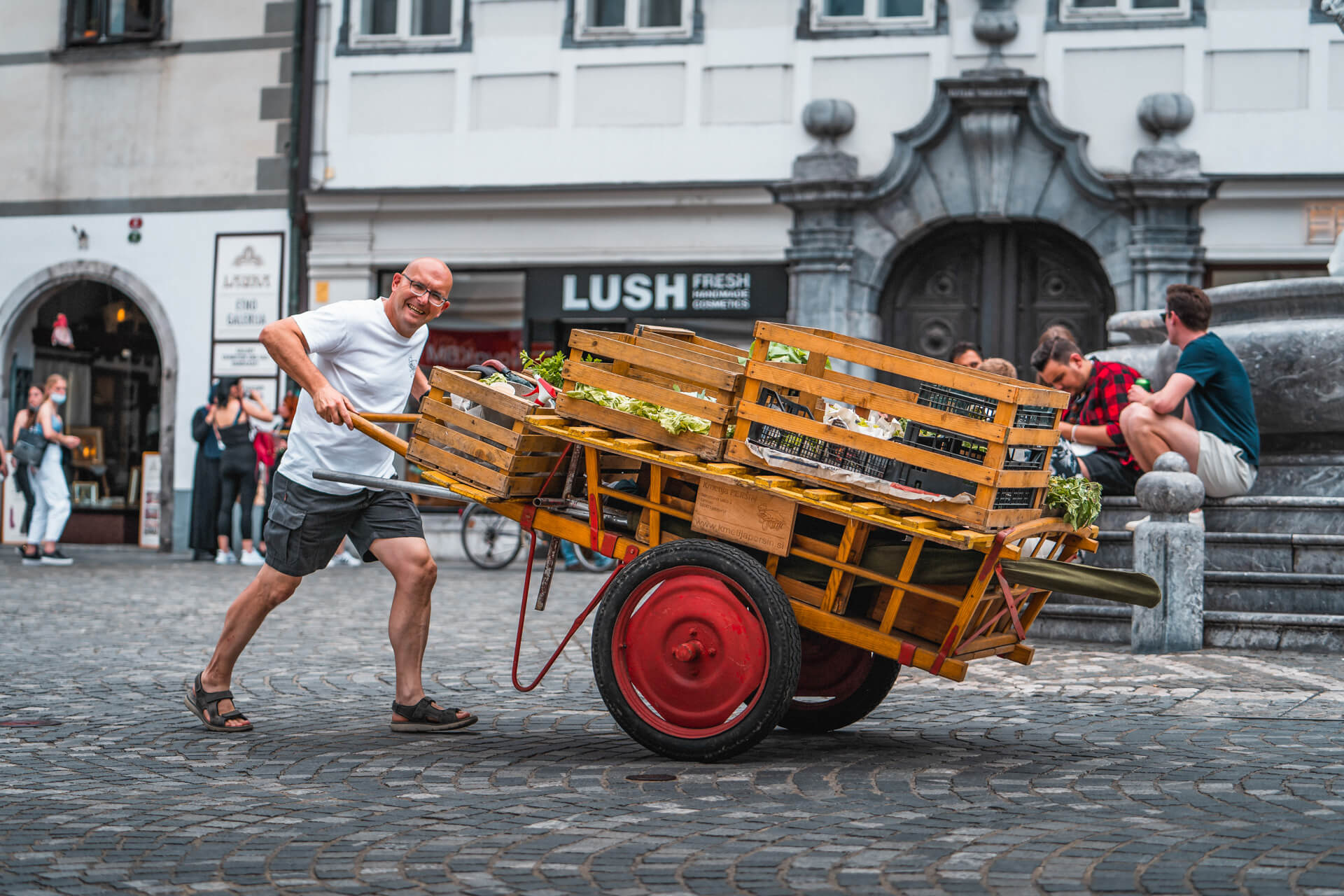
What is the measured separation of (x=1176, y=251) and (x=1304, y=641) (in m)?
8.14

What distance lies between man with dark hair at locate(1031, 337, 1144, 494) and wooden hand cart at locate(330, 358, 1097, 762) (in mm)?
3611

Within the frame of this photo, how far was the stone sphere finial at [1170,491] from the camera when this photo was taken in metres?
8.27

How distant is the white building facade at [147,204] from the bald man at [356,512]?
12430 millimetres

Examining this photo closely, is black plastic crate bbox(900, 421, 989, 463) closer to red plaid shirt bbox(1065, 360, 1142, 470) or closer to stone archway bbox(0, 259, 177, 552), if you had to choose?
red plaid shirt bbox(1065, 360, 1142, 470)

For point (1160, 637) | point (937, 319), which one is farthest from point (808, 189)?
point (1160, 637)

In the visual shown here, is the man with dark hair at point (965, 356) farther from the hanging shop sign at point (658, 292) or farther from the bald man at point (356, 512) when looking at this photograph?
the hanging shop sign at point (658, 292)

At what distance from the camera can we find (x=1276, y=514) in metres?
8.86

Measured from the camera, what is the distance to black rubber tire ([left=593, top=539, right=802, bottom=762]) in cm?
494

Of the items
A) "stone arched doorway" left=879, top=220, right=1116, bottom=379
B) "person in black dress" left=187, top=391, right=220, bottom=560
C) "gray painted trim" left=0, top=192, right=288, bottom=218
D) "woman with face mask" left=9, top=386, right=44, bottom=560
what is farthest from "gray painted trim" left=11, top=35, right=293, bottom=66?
"stone arched doorway" left=879, top=220, right=1116, bottom=379

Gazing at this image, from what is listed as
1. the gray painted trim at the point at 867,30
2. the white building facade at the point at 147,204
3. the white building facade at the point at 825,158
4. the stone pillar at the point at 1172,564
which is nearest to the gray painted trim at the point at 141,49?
the white building facade at the point at 147,204

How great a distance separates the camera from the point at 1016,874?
3.79m

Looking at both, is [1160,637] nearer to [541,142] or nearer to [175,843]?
[175,843]

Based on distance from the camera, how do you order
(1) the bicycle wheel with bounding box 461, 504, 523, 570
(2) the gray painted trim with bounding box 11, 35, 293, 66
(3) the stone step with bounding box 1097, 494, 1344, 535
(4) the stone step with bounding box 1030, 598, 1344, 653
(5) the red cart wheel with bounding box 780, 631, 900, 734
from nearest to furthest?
(5) the red cart wheel with bounding box 780, 631, 900, 734 → (4) the stone step with bounding box 1030, 598, 1344, 653 → (3) the stone step with bounding box 1097, 494, 1344, 535 → (1) the bicycle wheel with bounding box 461, 504, 523, 570 → (2) the gray painted trim with bounding box 11, 35, 293, 66

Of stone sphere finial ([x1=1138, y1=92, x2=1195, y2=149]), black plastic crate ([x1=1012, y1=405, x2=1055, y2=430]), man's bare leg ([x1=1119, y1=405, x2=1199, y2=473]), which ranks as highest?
stone sphere finial ([x1=1138, y1=92, x2=1195, y2=149])
